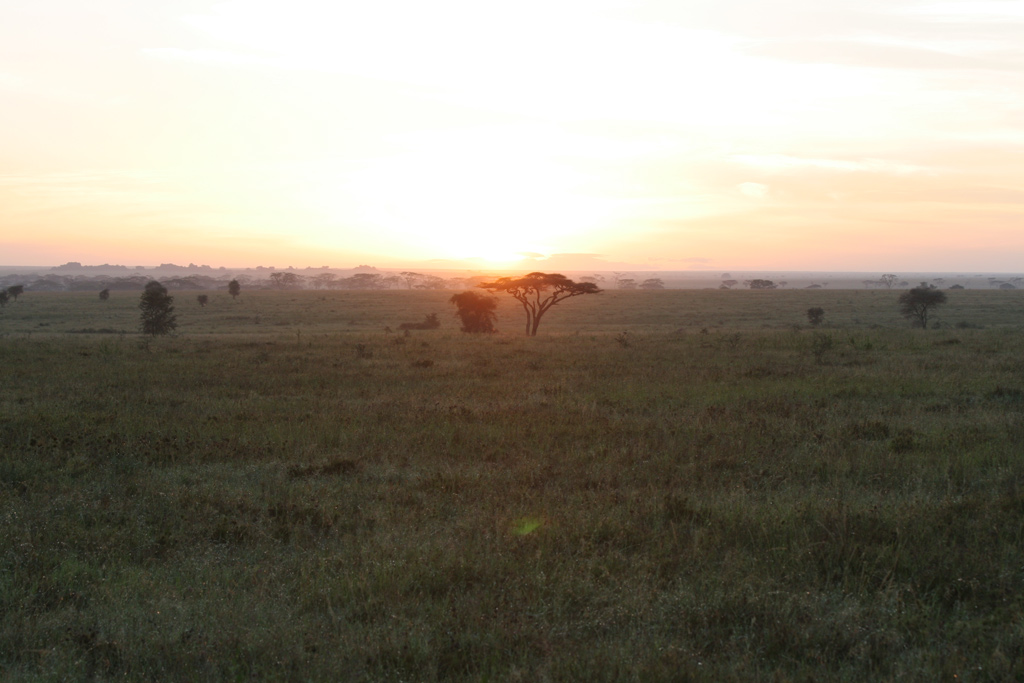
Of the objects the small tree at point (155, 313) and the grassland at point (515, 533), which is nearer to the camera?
the grassland at point (515, 533)

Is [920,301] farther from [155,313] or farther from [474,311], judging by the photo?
[155,313]

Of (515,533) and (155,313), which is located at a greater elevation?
(155,313)

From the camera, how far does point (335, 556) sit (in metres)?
6.18

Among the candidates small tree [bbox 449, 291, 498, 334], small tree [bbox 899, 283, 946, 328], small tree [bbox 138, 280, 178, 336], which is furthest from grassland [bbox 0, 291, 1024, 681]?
small tree [bbox 899, 283, 946, 328]

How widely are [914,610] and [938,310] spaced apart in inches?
2681

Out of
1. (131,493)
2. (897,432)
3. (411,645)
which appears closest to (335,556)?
(411,645)

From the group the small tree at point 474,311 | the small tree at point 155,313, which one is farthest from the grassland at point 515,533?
the small tree at point 474,311

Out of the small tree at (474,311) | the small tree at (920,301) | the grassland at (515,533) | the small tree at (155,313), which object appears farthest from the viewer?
the small tree at (920,301)

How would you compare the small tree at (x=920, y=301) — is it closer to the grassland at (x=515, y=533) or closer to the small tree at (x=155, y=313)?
the grassland at (x=515, y=533)

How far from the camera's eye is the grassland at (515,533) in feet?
15.4

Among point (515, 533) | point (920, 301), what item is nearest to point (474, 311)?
point (920, 301)

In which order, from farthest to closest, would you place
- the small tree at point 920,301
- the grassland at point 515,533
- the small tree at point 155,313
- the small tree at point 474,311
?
the small tree at point 920,301
the small tree at point 474,311
the small tree at point 155,313
the grassland at point 515,533

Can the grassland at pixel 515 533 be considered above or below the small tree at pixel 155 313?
below

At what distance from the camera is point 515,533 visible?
21.8 ft
